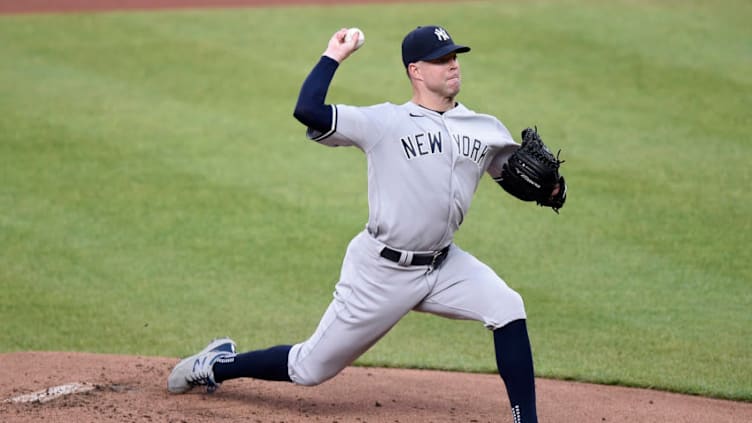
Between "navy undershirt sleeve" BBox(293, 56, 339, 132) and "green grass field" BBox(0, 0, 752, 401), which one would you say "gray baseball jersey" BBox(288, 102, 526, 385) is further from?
"green grass field" BBox(0, 0, 752, 401)

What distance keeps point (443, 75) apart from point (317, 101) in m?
0.57

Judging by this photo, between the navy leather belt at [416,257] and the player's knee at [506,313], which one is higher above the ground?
the navy leather belt at [416,257]

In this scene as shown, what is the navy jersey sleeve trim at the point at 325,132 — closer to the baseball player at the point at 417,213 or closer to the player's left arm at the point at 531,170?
the baseball player at the point at 417,213

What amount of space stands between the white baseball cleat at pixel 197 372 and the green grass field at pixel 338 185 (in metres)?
1.04

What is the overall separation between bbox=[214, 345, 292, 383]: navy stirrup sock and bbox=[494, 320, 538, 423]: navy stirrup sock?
1.01m

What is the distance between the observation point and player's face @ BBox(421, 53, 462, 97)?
4.62 meters

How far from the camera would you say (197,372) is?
16.7 feet

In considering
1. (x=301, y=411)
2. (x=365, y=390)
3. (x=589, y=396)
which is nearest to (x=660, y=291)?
(x=589, y=396)

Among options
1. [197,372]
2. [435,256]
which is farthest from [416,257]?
[197,372]

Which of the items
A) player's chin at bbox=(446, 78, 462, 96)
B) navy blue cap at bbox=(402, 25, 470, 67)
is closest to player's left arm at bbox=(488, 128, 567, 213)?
player's chin at bbox=(446, 78, 462, 96)

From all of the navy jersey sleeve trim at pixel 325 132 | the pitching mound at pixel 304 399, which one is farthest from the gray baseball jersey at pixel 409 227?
the pitching mound at pixel 304 399

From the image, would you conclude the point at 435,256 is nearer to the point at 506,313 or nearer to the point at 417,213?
the point at 417,213

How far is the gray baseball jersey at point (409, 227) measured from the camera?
4.55 meters

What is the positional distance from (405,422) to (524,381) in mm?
681
